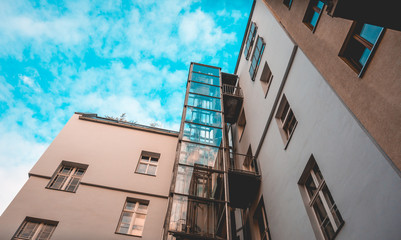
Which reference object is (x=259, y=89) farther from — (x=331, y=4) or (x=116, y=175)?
(x=331, y=4)

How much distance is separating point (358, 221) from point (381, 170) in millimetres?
1174

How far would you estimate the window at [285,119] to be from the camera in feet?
31.8

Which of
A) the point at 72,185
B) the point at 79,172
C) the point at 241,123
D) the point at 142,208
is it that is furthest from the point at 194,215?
the point at 241,123

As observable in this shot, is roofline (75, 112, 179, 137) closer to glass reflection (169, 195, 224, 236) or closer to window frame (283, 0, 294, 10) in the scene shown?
glass reflection (169, 195, 224, 236)

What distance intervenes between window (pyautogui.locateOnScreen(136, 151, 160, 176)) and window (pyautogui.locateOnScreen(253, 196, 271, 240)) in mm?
5627

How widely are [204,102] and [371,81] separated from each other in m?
10.7

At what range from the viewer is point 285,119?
32.8 feet

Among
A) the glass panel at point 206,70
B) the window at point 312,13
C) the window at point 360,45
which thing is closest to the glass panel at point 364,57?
the window at point 360,45

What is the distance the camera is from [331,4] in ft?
11.1

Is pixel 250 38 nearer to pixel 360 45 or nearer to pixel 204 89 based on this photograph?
pixel 204 89

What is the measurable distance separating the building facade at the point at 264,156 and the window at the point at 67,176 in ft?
0.20

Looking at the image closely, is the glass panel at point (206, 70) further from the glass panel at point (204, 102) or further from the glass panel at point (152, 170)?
the glass panel at point (152, 170)

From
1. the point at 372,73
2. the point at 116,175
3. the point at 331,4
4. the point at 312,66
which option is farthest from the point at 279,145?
the point at 116,175

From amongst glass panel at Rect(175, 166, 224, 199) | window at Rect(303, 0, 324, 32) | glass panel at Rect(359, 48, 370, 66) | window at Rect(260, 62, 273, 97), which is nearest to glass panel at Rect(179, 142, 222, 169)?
glass panel at Rect(175, 166, 224, 199)
